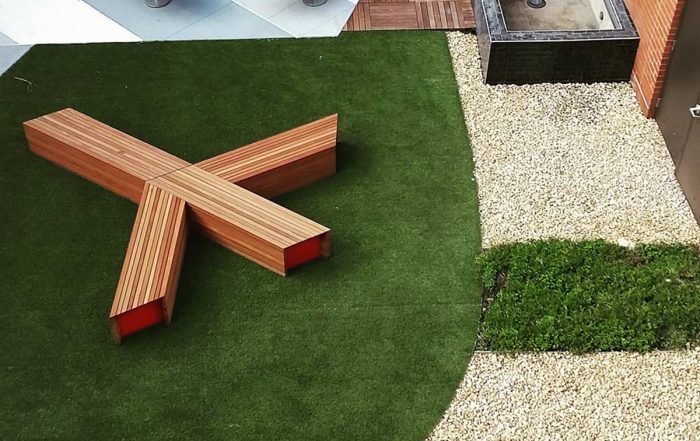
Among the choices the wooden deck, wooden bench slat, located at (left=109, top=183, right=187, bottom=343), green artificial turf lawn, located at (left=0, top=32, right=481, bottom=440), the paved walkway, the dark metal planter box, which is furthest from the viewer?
the wooden deck

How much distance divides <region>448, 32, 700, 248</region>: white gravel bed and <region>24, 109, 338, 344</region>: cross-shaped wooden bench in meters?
1.63

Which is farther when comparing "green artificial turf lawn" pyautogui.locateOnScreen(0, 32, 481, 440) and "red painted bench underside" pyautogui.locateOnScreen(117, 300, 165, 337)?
"red painted bench underside" pyautogui.locateOnScreen(117, 300, 165, 337)

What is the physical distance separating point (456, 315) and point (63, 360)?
3107 millimetres

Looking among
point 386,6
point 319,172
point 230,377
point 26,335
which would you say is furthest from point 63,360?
point 386,6

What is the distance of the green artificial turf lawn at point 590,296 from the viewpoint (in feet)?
23.6

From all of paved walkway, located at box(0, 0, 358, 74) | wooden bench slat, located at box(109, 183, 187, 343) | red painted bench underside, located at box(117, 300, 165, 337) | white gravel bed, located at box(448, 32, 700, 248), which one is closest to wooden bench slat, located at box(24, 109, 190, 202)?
wooden bench slat, located at box(109, 183, 187, 343)

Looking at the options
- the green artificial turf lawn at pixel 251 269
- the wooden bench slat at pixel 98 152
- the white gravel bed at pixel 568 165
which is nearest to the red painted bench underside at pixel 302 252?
the green artificial turf lawn at pixel 251 269

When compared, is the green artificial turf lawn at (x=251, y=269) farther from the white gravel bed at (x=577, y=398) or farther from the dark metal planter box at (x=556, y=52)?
the dark metal planter box at (x=556, y=52)

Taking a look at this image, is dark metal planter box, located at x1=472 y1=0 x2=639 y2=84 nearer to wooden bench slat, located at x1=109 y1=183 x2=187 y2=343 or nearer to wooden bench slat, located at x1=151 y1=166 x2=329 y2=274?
wooden bench slat, located at x1=151 y1=166 x2=329 y2=274

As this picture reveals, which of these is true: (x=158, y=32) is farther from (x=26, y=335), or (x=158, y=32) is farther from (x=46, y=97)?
(x=26, y=335)

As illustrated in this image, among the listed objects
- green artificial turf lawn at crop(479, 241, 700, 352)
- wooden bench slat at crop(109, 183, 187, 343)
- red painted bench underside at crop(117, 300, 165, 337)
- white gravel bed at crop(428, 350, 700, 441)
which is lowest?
white gravel bed at crop(428, 350, 700, 441)

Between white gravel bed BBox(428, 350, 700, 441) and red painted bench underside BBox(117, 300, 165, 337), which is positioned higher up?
red painted bench underside BBox(117, 300, 165, 337)

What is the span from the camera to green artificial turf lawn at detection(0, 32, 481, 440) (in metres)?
6.78

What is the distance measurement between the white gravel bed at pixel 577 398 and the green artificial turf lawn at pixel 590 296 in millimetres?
135
